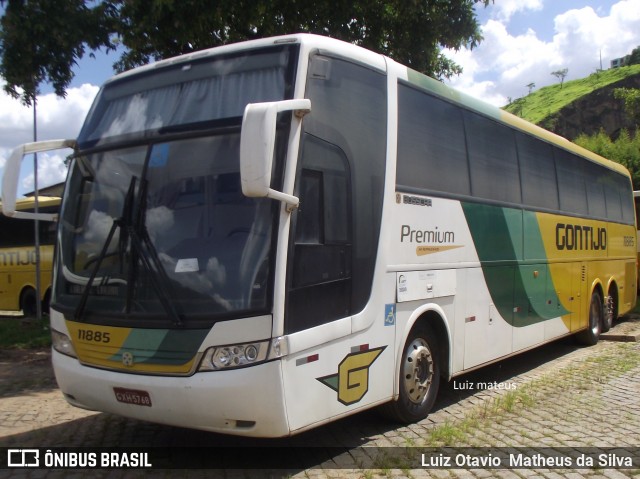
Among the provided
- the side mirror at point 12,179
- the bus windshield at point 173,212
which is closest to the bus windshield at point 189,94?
the bus windshield at point 173,212

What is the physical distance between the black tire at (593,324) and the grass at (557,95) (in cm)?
6320

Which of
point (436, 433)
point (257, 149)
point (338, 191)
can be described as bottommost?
point (436, 433)

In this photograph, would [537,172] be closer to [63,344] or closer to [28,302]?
[63,344]

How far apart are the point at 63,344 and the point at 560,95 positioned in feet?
296

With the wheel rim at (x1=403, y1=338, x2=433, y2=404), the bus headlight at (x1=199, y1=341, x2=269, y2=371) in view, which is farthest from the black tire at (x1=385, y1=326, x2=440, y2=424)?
the bus headlight at (x1=199, y1=341, x2=269, y2=371)

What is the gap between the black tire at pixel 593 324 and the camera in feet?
35.8

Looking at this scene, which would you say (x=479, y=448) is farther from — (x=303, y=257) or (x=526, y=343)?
(x=526, y=343)

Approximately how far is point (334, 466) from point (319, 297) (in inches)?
54.7

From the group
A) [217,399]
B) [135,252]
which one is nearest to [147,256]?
[135,252]

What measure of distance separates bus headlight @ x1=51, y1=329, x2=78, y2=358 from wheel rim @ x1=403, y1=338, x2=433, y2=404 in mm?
2964

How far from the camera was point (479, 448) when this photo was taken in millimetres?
5270

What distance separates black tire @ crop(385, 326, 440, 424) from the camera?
5.78 metres

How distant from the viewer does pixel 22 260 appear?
15828mm

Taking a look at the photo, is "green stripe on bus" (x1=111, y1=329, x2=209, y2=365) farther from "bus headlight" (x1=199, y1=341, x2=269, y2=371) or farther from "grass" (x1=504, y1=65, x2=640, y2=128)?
"grass" (x1=504, y1=65, x2=640, y2=128)
